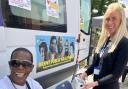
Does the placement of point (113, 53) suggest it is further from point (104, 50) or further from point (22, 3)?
point (22, 3)

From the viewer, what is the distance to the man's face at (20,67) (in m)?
3.44

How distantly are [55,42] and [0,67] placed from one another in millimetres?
1756

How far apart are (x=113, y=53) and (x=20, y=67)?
1120 mm

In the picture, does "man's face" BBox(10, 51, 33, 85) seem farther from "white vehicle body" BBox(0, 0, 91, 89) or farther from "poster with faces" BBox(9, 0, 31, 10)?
"poster with faces" BBox(9, 0, 31, 10)

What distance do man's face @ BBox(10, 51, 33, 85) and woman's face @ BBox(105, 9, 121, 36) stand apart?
108 cm

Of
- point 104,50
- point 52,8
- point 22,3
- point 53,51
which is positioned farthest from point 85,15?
point 104,50

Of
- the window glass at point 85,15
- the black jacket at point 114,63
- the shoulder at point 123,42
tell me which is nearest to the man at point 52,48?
the black jacket at point 114,63

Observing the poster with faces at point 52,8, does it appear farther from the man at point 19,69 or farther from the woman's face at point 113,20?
the man at point 19,69

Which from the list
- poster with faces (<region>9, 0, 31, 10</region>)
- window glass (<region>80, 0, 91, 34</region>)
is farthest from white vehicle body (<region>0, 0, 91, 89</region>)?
window glass (<region>80, 0, 91, 34</region>)

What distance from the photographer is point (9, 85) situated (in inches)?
133

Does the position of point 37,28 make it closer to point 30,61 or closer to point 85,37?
point 30,61

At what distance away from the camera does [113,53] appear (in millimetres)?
4156

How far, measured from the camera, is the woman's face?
13.7ft

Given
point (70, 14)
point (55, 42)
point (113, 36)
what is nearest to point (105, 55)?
point (113, 36)
